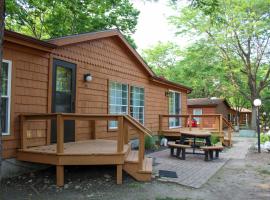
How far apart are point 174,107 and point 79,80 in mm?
8373

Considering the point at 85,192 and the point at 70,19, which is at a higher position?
the point at 70,19

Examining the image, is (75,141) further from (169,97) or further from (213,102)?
(213,102)

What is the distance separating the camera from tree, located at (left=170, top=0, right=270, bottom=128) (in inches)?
835

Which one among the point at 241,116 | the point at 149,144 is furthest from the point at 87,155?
the point at 241,116

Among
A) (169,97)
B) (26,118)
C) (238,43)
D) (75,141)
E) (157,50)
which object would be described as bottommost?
(75,141)

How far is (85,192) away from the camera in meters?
5.51

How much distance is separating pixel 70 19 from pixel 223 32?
11.4 meters

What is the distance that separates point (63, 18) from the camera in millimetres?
18375

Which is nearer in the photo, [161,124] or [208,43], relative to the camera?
[161,124]

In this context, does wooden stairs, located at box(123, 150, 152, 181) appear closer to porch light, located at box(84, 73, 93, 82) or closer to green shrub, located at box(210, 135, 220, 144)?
porch light, located at box(84, 73, 93, 82)

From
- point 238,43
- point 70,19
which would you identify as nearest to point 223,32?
point 238,43

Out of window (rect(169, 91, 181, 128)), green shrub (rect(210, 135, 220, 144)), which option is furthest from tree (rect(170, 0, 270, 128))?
green shrub (rect(210, 135, 220, 144))

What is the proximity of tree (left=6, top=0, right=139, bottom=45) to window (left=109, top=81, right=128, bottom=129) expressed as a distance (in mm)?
5375

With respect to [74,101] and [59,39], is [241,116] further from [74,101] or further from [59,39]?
Answer: [59,39]
